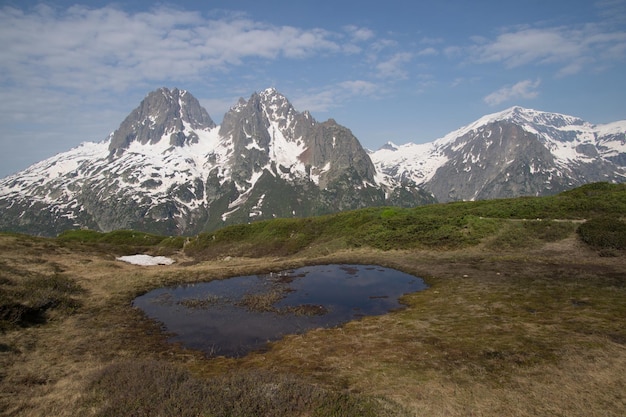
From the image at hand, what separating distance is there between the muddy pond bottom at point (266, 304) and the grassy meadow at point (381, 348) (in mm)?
1665

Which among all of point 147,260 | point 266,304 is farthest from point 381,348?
point 147,260

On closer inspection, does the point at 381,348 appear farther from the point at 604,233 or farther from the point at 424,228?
the point at 424,228

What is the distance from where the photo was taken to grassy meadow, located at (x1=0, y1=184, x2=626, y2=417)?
1520 cm

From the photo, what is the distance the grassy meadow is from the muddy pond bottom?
5.46 ft

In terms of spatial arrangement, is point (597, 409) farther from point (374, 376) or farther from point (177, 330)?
point (177, 330)

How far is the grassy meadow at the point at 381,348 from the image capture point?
49.9 ft

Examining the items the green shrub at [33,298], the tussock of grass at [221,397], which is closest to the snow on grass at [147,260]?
the green shrub at [33,298]

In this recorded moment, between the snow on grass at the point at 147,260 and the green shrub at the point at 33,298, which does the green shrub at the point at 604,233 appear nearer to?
the green shrub at the point at 33,298

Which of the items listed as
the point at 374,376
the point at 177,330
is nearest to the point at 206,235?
the point at 177,330

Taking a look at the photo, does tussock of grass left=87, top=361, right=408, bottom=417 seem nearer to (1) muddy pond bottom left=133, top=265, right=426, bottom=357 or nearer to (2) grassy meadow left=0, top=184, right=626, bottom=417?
(2) grassy meadow left=0, top=184, right=626, bottom=417

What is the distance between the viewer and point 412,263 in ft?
152

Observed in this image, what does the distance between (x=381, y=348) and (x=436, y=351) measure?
314 cm

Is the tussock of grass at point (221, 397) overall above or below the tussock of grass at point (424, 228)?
below

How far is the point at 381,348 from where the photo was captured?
836 inches
